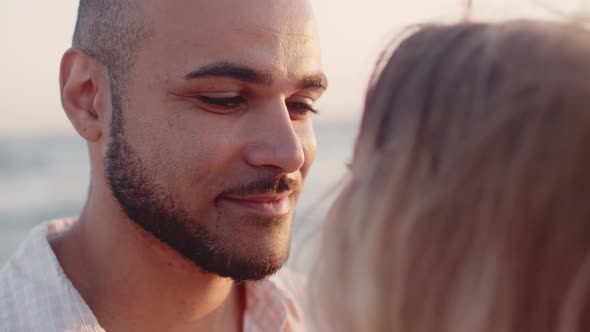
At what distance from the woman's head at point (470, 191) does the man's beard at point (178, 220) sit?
1.37 meters

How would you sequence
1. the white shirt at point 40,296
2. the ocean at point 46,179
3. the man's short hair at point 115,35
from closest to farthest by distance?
the white shirt at point 40,296
the man's short hair at point 115,35
the ocean at point 46,179

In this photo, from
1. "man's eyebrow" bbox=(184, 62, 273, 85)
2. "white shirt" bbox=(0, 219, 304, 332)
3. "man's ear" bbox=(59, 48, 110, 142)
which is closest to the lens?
"white shirt" bbox=(0, 219, 304, 332)

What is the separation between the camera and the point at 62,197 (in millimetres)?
17625

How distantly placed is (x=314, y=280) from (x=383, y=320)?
0.69 ft

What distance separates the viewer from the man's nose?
2799mm

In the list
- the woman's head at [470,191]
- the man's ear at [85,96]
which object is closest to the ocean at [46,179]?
the man's ear at [85,96]

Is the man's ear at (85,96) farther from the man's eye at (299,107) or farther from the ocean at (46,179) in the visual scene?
the ocean at (46,179)

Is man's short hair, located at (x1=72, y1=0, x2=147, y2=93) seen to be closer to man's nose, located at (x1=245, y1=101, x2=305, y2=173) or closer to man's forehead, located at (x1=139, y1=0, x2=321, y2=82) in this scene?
man's forehead, located at (x1=139, y1=0, x2=321, y2=82)

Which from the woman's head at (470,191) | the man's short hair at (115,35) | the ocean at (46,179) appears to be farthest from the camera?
the ocean at (46,179)

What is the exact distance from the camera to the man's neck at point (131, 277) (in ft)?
9.37

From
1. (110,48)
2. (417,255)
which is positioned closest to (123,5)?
(110,48)

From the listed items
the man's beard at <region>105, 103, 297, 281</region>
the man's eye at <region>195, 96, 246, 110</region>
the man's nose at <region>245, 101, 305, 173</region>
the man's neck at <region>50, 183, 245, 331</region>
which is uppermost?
the man's eye at <region>195, 96, 246, 110</region>

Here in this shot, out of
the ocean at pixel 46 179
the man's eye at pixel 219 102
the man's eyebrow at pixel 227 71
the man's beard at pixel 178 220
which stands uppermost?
the man's eyebrow at pixel 227 71

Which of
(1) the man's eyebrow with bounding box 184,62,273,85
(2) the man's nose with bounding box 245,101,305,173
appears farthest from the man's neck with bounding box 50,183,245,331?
(1) the man's eyebrow with bounding box 184,62,273,85
